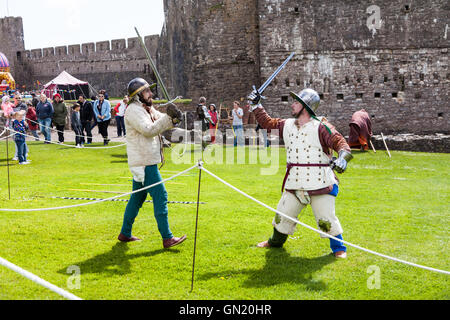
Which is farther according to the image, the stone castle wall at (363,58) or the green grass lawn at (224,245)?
the stone castle wall at (363,58)

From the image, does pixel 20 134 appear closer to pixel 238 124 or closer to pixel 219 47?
pixel 238 124

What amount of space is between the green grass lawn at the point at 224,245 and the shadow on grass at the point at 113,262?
1cm

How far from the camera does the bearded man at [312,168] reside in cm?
511

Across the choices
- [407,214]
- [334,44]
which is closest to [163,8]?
[334,44]

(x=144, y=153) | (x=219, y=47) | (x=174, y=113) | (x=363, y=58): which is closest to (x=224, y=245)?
(x=144, y=153)

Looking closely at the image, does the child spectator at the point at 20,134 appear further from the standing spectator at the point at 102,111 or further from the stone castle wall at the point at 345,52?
the stone castle wall at the point at 345,52

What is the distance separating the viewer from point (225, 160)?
44.0ft

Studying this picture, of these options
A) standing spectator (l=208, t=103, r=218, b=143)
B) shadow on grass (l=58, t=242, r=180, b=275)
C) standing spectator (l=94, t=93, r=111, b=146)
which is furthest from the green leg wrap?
standing spectator (l=94, t=93, r=111, b=146)

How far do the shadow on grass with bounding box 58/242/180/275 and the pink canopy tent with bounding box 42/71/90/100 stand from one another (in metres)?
25.5

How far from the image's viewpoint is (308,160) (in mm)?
5172

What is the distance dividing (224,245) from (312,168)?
4.73ft

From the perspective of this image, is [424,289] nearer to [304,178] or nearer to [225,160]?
[304,178]

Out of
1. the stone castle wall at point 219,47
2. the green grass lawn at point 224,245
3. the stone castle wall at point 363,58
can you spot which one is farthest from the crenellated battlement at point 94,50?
the green grass lawn at point 224,245

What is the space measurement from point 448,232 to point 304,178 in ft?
7.98
